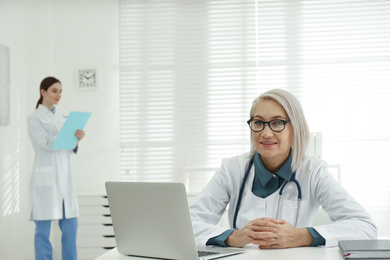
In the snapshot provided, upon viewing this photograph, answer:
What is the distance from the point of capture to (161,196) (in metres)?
1.55

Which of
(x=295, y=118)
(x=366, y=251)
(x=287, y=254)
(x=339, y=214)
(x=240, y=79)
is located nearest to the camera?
(x=366, y=251)

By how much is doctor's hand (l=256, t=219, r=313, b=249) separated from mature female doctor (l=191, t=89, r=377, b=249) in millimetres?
179

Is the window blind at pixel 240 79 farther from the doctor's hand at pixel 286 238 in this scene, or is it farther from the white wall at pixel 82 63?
the doctor's hand at pixel 286 238

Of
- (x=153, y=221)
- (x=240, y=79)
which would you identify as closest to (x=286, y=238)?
(x=153, y=221)

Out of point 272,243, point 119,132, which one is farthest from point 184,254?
point 119,132

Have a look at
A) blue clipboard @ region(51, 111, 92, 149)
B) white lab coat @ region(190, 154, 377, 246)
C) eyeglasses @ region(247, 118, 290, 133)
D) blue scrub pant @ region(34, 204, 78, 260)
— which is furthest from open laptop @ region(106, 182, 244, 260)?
blue scrub pant @ region(34, 204, 78, 260)

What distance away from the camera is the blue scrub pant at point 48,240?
4098 millimetres

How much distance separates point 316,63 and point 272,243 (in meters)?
3.50

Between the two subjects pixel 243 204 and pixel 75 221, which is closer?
pixel 243 204

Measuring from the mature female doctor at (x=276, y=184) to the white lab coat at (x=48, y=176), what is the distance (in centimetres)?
225

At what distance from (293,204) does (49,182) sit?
2581mm

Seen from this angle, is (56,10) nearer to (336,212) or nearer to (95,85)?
(95,85)

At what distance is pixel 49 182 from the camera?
412 cm

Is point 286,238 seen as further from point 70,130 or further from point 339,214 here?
point 70,130
